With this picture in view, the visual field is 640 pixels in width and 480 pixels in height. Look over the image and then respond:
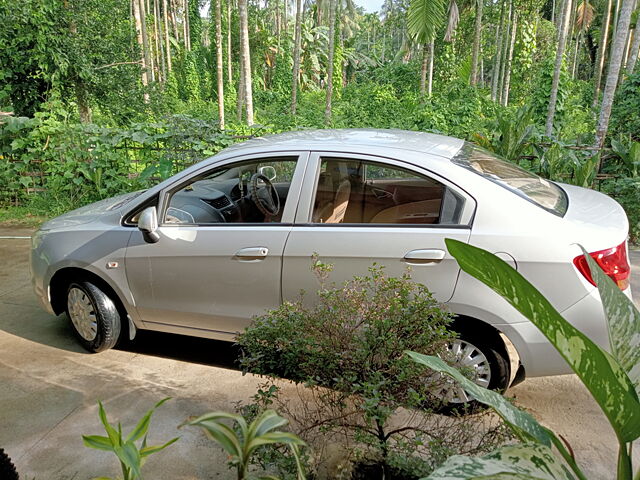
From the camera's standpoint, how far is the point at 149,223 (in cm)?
333

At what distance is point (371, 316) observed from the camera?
221cm

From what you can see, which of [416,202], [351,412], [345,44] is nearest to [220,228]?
[416,202]

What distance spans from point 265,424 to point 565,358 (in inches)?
32.1

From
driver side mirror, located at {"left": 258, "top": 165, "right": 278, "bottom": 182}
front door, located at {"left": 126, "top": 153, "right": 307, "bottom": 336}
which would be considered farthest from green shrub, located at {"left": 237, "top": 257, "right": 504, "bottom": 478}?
driver side mirror, located at {"left": 258, "top": 165, "right": 278, "bottom": 182}

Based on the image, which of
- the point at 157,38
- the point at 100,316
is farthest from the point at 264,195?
the point at 157,38

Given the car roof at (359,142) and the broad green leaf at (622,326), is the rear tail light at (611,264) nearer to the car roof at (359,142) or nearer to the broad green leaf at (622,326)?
the car roof at (359,142)

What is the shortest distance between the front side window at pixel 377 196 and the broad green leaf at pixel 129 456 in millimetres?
1909

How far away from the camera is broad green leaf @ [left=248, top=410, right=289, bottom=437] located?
4.52 ft

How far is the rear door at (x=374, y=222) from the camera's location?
2.89m

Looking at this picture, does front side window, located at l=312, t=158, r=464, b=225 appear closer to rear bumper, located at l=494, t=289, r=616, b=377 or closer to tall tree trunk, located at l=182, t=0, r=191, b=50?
rear bumper, located at l=494, t=289, r=616, b=377

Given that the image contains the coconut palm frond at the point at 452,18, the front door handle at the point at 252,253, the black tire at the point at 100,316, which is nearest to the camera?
the front door handle at the point at 252,253

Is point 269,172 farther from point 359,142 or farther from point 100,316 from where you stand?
point 100,316

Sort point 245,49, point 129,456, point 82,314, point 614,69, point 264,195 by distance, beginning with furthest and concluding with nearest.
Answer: point 245,49 → point 614,69 → point 82,314 → point 264,195 → point 129,456

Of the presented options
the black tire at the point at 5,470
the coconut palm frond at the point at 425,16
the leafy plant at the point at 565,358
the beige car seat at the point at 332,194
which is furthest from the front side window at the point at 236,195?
the coconut palm frond at the point at 425,16
